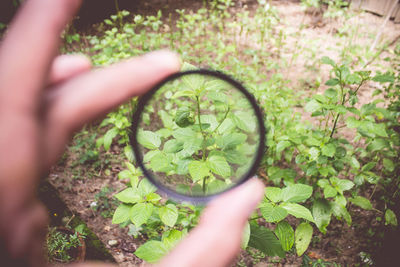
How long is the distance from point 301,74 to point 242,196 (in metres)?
4.68

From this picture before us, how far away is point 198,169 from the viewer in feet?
4.79

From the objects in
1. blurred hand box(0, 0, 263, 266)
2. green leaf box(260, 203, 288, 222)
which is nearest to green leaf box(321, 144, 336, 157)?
green leaf box(260, 203, 288, 222)

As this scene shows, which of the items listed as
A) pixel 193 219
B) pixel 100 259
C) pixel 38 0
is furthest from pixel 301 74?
pixel 38 0

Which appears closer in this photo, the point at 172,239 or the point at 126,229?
the point at 172,239

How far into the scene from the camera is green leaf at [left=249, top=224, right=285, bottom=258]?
5.31 ft

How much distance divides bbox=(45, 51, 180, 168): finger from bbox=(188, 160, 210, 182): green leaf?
0.71 metres

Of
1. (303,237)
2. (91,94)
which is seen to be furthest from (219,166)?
(303,237)

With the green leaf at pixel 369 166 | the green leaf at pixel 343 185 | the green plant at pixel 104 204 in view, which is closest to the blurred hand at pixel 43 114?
the green leaf at pixel 343 185

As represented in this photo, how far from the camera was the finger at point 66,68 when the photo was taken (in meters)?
0.78

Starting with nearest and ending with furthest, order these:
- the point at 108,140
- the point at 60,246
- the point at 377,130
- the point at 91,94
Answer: the point at 91,94, the point at 377,130, the point at 60,246, the point at 108,140

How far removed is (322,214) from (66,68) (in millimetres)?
2392

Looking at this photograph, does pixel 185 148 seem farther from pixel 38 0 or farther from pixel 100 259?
pixel 100 259

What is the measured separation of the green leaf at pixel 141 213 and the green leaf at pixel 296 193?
0.87 meters

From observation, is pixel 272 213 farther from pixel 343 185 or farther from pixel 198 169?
pixel 343 185
